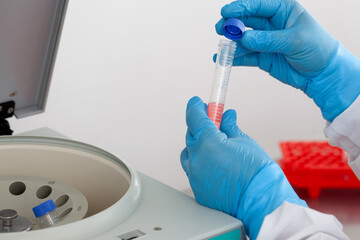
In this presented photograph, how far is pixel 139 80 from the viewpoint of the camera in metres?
2.45

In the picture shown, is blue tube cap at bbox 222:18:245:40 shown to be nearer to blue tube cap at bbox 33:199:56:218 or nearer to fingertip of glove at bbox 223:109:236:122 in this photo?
fingertip of glove at bbox 223:109:236:122

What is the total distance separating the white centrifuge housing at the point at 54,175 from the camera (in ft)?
3.29

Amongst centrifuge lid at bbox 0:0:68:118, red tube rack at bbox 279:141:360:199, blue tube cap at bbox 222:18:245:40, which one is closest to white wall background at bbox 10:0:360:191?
red tube rack at bbox 279:141:360:199

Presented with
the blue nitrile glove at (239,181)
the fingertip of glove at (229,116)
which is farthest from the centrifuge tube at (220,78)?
the blue nitrile glove at (239,181)

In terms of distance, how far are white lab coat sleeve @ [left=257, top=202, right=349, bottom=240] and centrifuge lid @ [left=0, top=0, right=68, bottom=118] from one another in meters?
0.76

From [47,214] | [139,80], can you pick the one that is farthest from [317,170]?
[47,214]

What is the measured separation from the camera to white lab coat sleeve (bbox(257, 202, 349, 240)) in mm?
976

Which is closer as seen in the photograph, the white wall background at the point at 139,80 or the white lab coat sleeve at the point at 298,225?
the white lab coat sleeve at the point at 298,225

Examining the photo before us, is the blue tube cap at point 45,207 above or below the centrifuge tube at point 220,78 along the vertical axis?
below

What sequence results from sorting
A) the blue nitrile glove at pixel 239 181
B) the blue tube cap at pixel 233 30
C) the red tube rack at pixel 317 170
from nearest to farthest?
the blue nitrile glove at pixel 239 181, the blue tube cap at pixel 233 30, the red tube rack at pixel 317 170

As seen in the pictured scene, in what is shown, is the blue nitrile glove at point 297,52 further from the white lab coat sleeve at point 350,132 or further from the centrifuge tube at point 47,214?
the centrifuge tube at point 47,214

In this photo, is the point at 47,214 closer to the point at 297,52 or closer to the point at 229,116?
the point at 229,116

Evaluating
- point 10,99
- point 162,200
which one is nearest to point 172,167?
point 10,99

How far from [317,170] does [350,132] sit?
52.8 inches
